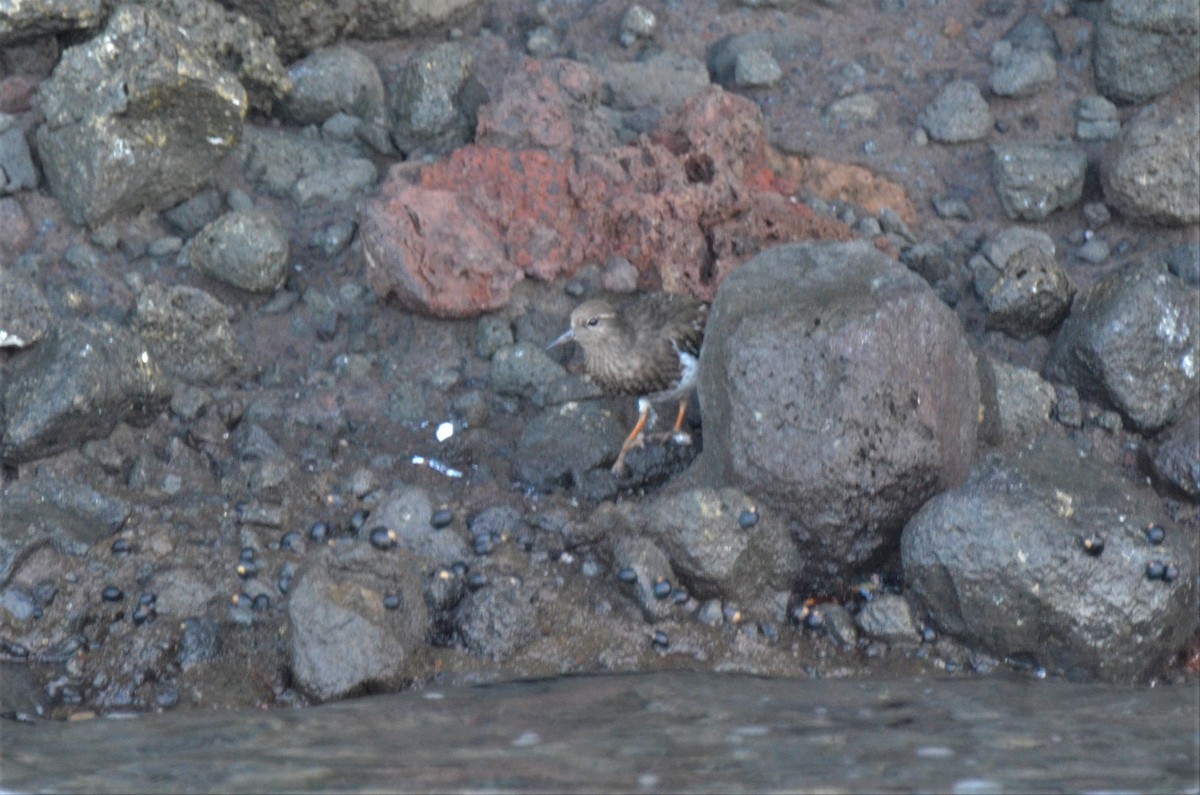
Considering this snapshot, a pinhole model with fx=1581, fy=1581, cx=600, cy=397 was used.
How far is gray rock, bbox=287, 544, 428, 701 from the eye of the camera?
5797mm

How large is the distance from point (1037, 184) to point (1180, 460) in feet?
6.34

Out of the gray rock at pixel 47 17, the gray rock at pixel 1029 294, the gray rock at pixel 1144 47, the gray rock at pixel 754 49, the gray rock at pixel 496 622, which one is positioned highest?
the gray rock at pixel 1144 47

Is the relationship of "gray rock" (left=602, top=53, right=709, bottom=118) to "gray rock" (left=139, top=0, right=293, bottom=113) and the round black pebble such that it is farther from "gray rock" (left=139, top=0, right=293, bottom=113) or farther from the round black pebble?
the round black pebble

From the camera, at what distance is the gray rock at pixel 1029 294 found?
25.9ft

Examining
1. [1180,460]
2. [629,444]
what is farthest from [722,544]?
[1180,460]

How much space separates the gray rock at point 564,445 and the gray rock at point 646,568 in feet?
2.49

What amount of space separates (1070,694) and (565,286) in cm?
343

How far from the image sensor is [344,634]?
19.2 feet

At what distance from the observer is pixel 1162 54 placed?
884cm

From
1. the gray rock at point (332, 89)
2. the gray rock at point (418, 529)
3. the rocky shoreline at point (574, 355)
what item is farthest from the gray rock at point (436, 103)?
the gray rock at point (418, 529)

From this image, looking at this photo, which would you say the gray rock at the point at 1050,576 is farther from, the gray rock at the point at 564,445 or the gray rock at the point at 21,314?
the gray rock at the point at 21,314

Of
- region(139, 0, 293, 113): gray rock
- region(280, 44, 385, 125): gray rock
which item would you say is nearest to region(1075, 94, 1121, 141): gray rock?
region(280, 44, 385, 125): gray rock

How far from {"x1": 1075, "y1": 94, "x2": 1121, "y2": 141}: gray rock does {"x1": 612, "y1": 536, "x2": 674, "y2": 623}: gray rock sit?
402cm

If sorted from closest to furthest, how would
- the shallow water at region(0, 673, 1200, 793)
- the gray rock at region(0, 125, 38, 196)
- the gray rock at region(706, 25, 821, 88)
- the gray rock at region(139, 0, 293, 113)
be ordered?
the shallow water at region(0, 673, 1200, 793) → the gray rock at region(0, 125, 38, 196) → the gray rock at region(139, 0, 293, 113) → the gray rock at region(706, 25, 821, 88)
